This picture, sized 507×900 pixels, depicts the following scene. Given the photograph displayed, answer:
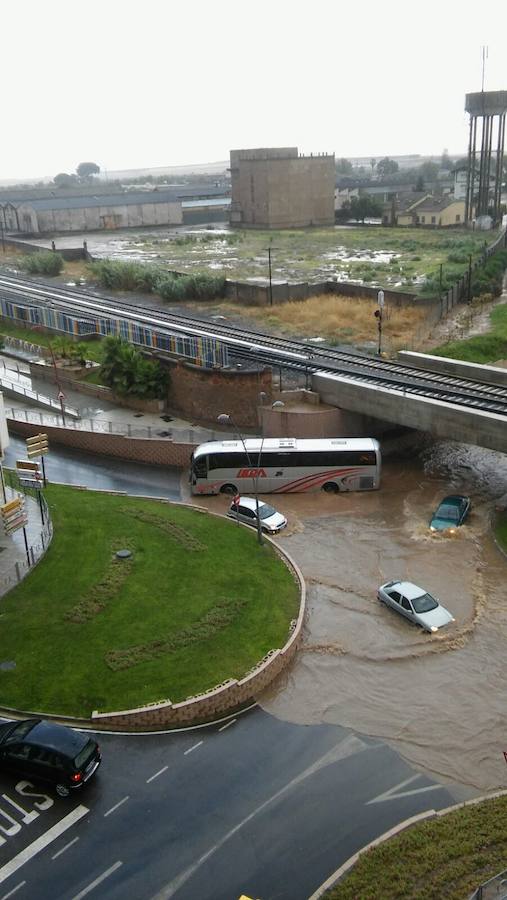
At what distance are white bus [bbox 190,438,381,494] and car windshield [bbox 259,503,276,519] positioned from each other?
7.69ft

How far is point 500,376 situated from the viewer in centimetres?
4125

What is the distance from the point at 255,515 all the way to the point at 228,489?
3.88 meters

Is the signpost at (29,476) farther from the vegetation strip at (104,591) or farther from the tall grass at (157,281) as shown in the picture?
the tall grass at (157,281)

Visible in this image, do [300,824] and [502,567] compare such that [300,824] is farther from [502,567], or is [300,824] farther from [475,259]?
[475,259]

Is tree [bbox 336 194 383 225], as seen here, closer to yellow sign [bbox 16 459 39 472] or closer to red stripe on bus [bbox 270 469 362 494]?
red stripe on bus [bbox 270 469 362 494]

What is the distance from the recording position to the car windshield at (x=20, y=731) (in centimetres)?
1747

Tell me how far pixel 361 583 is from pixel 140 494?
11195 mm

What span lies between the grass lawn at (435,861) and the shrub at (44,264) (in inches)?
3015

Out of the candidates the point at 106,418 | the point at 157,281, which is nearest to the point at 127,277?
the point at 157,281

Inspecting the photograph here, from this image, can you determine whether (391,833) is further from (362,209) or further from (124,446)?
(362,209)

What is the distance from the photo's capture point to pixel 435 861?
1428cm

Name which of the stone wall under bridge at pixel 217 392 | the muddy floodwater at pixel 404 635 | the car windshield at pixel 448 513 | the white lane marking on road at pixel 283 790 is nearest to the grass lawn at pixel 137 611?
the muddy floodwater at pixel 404 635

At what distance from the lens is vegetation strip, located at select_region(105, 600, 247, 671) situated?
21156 mm

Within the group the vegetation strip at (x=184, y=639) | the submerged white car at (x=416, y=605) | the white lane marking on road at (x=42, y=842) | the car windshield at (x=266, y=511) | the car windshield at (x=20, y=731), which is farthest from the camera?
the car windshield at (x=266, y=511)
